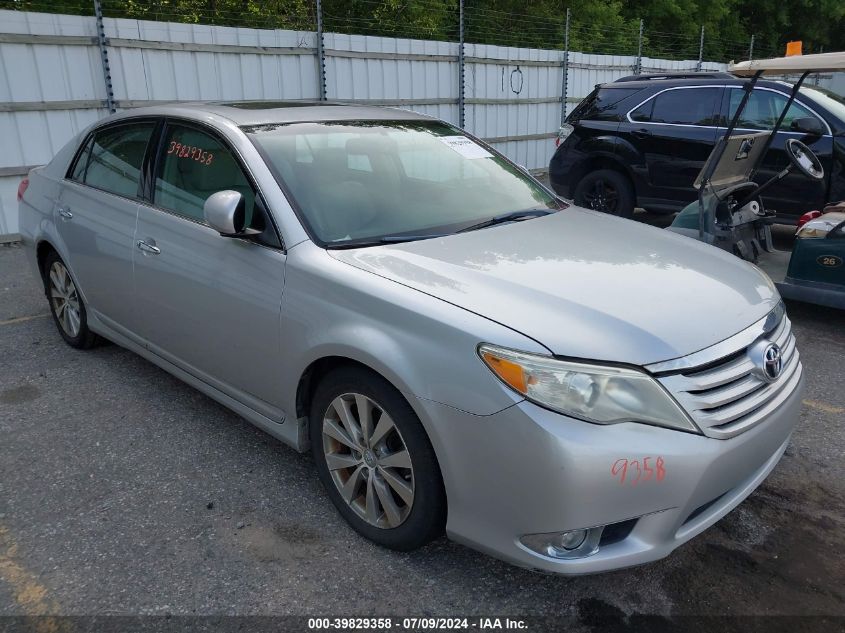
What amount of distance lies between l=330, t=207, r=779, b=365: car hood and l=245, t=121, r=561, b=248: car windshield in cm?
20

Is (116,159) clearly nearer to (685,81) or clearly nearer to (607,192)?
(607,192)

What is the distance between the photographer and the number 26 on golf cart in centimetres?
209

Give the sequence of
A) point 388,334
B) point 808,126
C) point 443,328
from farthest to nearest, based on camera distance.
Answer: point 808,126
point 388,334
point 443,328

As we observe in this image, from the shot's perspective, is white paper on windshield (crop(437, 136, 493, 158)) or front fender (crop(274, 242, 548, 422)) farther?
white paper on windshield (crop(437, 136, 493, 158))

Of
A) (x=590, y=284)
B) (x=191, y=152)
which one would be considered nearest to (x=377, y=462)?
(x=590, y=284)

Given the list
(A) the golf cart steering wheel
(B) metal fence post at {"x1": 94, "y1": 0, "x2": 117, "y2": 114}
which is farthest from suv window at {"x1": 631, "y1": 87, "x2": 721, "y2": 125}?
(B) metal fence post at {"x1": 94, "y1": 0, "x2": 117, "y2": 114}

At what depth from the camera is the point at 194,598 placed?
2445 millimetres

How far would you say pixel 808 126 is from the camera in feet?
22.9

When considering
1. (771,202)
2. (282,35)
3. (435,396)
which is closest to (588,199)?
(771,202)

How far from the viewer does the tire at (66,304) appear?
4.48m

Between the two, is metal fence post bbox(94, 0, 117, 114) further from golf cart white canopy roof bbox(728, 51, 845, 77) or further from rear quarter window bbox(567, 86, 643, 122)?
golf cart white canopy roof bbox(728, 51, 845, 77)

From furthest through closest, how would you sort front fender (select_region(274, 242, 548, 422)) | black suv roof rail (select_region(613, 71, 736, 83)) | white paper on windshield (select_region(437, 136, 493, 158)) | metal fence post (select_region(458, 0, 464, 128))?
metal fence post (select_region(458, 0, 464, 128)), black suv roof rail (select_region(613, 71, 736, 83)), white paper on windshield (select_region(437, 136, 493, 158)), front fender (select_region(274, 242, 548, 422))

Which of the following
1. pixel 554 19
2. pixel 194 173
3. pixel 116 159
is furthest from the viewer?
pixel 554 19

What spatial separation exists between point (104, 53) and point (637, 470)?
26.2 ft
